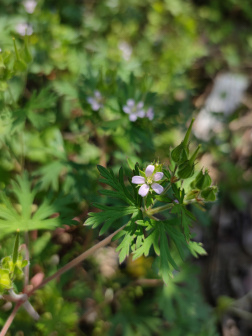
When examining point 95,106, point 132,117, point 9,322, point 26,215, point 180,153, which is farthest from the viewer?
point 95,106

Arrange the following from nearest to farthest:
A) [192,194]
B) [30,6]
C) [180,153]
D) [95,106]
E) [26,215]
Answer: [180,153]
[192,194]
[26,215]
[95,106]
[30,6]

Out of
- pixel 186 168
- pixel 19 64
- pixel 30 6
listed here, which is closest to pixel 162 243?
pixel 186 168

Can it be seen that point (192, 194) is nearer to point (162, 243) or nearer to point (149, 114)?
point (162, 243)

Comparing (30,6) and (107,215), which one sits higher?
(30,6)

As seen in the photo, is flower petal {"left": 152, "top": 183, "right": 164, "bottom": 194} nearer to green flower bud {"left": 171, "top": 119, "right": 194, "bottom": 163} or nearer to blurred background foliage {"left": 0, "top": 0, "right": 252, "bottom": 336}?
green flower bud {"left": 171, "top": 119, "right": 194, "bottom": 163}

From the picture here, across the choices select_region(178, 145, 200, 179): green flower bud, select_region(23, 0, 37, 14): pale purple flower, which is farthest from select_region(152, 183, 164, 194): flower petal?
select_region(23, 0, 37, 14): pale purple flower

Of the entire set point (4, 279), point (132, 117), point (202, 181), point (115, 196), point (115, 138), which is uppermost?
point (202, 181)

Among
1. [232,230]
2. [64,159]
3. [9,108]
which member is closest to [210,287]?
[232,230]
